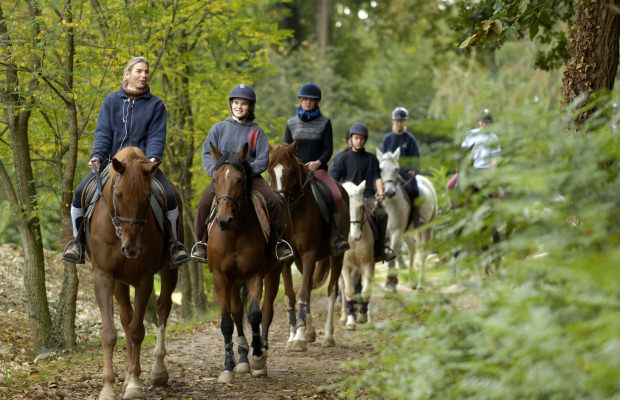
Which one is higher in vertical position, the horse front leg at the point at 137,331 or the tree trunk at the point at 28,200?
the tree trunk at the point at 28,200

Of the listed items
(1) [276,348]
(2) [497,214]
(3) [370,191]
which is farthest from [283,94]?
(2) [497,214]

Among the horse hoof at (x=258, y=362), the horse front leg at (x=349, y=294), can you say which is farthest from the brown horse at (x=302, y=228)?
the horse hoof at (x=258, y=362)

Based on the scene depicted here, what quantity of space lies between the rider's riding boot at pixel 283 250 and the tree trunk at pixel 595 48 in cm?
344

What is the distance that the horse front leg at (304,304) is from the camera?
434 inches

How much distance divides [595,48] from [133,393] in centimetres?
607

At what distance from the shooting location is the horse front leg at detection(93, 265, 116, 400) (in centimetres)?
755

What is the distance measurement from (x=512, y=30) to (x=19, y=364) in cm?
775

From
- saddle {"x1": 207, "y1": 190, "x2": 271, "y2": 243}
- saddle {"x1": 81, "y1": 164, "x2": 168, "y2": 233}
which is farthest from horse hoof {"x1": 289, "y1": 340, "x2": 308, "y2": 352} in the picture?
saddle {"x1": 81, "y1": 164, "x2": 168, "y2": 233}

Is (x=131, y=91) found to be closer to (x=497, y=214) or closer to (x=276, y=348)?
(x=276, y=348)

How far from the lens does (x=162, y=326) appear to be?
907cm

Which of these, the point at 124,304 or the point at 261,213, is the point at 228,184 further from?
the point at 124,304

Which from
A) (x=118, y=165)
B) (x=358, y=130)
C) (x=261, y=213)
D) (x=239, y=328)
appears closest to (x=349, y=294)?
(x=358, y=130)

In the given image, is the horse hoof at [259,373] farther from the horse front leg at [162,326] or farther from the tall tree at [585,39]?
the tall tree at [585,39]

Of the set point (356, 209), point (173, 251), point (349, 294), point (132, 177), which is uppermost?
point (356, 209)
